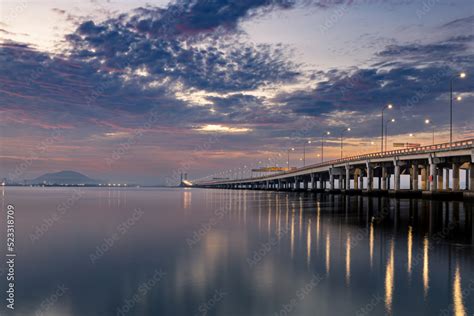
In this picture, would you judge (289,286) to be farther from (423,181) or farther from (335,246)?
(423,181)

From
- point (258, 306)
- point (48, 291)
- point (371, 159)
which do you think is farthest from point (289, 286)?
point (371, 159)

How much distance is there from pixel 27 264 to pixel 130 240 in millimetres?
9151
